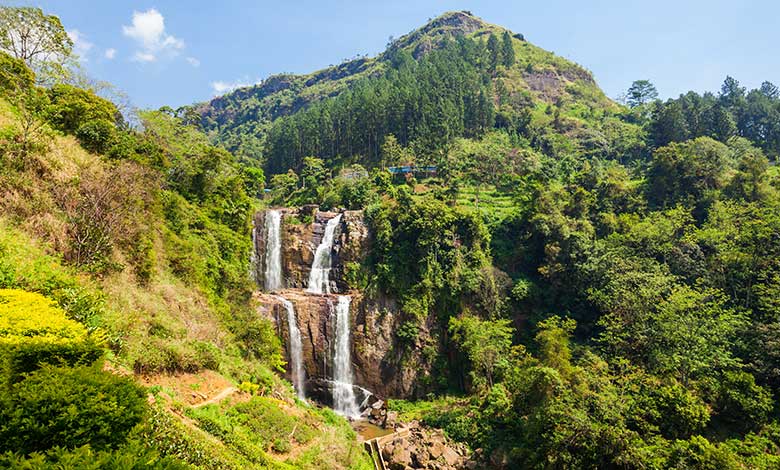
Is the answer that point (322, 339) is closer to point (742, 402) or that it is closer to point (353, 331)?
point (353, 331)

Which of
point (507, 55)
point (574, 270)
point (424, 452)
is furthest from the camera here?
point (507, 55)

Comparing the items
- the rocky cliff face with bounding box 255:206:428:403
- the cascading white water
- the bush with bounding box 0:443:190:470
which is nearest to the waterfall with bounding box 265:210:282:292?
the rocky cliff face with bounding box 255:206:428:403

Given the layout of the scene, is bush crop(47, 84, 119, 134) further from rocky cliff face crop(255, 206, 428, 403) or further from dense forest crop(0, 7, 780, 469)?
rocky cliff face crop(255, 206, 428, 403)

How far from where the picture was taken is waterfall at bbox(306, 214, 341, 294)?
32.5 meters

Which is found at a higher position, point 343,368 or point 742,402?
point 742,402

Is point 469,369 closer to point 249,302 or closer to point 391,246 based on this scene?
point 391,246

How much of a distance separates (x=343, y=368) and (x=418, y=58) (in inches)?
4339

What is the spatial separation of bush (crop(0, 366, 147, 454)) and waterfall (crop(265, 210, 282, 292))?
91.2 ft

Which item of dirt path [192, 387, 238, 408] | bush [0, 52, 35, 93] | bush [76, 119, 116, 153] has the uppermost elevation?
bush [0, 52, 35, 93]

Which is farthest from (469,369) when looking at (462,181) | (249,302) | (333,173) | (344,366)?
(333,173)

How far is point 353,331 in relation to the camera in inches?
1170

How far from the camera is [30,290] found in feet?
31.4

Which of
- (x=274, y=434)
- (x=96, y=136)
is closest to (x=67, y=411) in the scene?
(x=274, y=434)

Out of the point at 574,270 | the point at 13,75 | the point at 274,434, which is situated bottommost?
the point at 274,434
